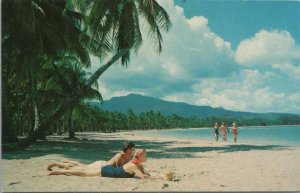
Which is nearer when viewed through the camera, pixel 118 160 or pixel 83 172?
pixel 83 172

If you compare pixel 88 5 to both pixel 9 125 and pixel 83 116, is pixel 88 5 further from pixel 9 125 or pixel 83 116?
pixel 83 116

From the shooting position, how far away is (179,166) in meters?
11.4

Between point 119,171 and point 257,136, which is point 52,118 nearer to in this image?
point 119,171

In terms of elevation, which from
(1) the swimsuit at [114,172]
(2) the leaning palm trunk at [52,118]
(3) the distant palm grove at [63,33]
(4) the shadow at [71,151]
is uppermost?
(3) the distant palm grove at [63,33]

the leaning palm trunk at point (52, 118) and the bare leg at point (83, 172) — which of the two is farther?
the leaning palm trunk at point (52, 118)

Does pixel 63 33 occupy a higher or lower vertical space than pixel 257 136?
higher

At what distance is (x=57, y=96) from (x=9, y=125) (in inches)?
227

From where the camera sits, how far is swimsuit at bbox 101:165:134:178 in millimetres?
8234

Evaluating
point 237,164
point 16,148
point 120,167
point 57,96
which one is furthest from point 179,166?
point 57,96

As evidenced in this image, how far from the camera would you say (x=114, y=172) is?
823 cm

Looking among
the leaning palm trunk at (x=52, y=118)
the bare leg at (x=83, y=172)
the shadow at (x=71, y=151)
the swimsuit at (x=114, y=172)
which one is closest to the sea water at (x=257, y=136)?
the shadow at (x=71, y=151)

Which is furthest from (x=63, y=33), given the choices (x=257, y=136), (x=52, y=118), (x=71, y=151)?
(x=257, y=136)

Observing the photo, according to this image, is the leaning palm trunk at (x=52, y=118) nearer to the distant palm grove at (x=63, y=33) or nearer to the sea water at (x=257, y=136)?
the distant palm grove at (x=63, y=33)

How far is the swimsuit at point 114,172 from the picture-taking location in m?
8.23
